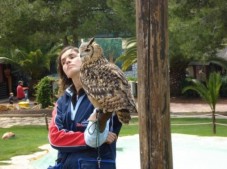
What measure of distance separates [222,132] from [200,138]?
1542 mm

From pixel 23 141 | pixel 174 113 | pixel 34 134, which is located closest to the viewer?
pixel 23 141

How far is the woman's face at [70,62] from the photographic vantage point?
2712mm

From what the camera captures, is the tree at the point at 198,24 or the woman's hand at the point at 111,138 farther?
the tree at the point at 198,24

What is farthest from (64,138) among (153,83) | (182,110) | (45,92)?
(182,110)

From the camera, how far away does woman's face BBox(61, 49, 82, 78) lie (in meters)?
2.71

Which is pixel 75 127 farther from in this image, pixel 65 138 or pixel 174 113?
pixel 174 113

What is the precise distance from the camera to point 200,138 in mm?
9977

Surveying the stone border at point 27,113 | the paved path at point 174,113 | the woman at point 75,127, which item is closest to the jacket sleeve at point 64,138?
the woman at point 75,127

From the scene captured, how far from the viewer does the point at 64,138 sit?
2.64 metres

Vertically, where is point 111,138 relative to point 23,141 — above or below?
above

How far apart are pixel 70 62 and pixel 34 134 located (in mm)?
9564

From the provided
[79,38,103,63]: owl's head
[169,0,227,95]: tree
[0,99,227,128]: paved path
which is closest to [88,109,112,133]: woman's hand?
[79,38,103,63]: owl's head

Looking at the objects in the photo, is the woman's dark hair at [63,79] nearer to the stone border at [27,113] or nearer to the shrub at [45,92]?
the shrub at [45,92]

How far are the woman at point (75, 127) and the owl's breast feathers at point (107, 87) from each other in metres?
0.15
